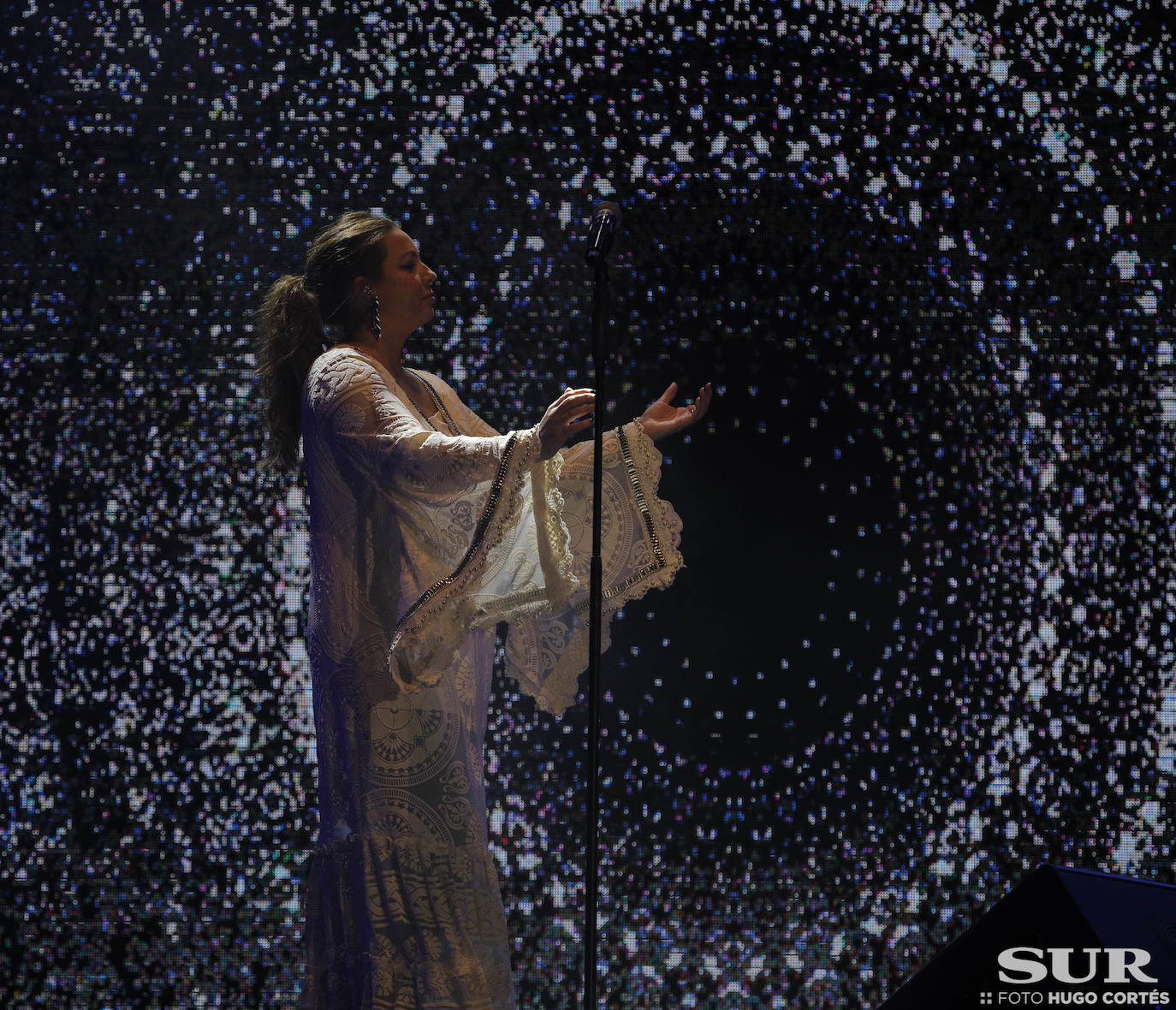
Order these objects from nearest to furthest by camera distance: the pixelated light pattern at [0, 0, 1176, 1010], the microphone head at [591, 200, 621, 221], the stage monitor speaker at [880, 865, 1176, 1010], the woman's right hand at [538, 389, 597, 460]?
the stage monitor speaker at [880, 865, 1176, 1010]
the microphone head at [591, 200, 621, 221]
the woman's right hand at [538, 389, 597, 460]
the pixelated light pattern at [0, 0, 1176, 1010]

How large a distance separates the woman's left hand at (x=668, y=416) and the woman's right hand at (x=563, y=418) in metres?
0.29

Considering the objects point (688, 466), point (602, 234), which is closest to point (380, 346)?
point (602, 234)

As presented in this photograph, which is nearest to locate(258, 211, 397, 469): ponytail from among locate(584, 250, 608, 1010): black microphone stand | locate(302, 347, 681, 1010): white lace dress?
locate(302, 347, 681, 1010): white lace dress

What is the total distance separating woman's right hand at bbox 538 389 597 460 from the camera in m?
2.00

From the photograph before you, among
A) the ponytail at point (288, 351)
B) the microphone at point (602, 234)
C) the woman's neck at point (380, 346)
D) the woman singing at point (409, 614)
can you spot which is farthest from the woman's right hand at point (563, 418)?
the ponytail at point (288, 351)

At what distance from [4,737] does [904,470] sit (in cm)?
203

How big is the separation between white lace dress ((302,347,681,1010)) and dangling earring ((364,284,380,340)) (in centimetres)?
9

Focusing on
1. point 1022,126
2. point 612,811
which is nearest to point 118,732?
point 612,811

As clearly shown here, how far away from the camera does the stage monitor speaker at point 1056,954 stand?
177cm

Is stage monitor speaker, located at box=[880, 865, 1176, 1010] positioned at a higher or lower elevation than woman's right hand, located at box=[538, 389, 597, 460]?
lower

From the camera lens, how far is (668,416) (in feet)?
7.55

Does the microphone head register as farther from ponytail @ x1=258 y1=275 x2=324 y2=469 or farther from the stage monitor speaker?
the stage monitor speaker

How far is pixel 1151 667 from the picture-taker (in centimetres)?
284

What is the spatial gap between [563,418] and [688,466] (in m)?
0.90
